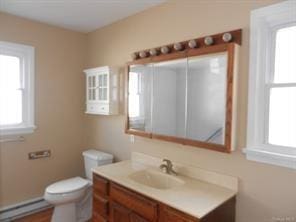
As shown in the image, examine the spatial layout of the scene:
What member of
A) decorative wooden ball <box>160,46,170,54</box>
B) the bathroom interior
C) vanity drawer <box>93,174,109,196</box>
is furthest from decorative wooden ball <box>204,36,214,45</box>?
vanity drawer <box>93,174,109,196</box>

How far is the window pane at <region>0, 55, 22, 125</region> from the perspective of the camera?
2.57 metres

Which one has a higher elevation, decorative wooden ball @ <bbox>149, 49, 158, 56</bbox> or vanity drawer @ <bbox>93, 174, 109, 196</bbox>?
decorative wooden ball @ <bbox>149, 49, 158, 56</bbox>

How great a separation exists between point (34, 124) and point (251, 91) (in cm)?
250

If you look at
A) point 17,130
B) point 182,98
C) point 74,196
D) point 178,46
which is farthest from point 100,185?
point 178,46

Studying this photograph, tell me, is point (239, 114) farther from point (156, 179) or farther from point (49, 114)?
point (49, 114)

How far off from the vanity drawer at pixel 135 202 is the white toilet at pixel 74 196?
28.0 inches

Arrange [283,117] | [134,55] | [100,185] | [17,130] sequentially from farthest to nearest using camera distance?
1. [17,130]
2. [134,55]
3. [100,185]
4. [283,117]

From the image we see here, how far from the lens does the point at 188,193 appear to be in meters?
1.61

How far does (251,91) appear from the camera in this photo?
1573mm

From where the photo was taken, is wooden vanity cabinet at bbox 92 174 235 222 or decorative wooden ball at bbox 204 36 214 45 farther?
decorative wooden ball at bbox 204 36 214 45

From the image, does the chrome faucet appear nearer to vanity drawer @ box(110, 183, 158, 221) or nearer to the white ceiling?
vanity drawer @ box(110, 183, 158, 221)

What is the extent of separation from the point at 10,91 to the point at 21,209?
4.74 feet

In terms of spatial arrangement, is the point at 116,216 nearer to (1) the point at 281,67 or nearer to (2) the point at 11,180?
(2) the point at 11,180

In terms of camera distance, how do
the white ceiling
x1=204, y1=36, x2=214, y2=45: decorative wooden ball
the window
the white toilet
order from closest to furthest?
the window
x1=204, y1=36, x2=214, y2=45: decorative wooden ball
the white ceiling
the white toilet
